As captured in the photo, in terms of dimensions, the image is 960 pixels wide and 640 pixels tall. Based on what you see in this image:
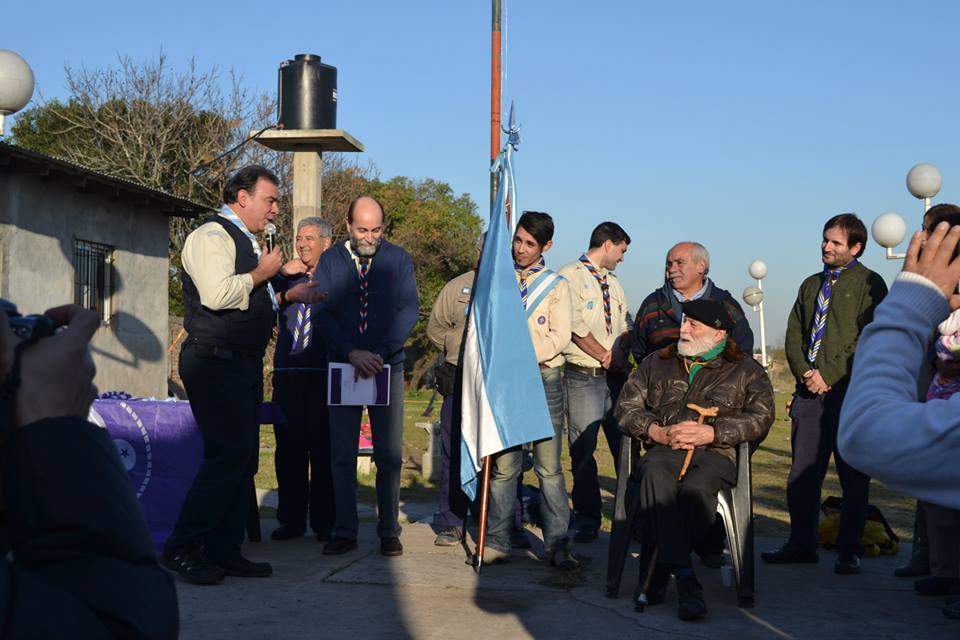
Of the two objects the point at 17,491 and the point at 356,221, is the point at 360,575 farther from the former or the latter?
the point at 17,491

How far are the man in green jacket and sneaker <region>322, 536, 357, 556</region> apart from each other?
2.62 metres

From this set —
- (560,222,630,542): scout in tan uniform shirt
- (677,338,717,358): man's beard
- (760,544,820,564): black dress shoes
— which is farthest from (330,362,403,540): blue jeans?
(760,544,820,564): black dress shoes

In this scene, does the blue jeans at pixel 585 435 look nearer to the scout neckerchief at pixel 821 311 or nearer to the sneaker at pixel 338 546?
the scout neckerchief at pixel 821 311

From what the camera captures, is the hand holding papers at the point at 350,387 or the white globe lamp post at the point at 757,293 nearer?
the hand holding papers at the point at 350,387

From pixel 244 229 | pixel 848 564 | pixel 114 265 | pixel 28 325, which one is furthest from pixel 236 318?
pixel 114 265

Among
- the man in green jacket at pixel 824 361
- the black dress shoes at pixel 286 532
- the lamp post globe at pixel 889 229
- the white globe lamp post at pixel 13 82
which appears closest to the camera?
the man in green jacket at pixel 824 361

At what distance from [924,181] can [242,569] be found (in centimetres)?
1444

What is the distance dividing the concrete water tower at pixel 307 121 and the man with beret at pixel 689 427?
7.04 metres

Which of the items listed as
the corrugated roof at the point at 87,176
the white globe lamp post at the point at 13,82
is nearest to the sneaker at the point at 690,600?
the corrugated roof at the point at 87,176

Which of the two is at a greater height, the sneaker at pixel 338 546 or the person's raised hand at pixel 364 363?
the person's raised hand at pixel 364 363

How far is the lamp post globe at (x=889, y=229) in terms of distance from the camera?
2050 cm

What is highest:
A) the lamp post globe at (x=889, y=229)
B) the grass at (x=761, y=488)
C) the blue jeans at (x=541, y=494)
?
the lamp post globe at (x=889, y=229)

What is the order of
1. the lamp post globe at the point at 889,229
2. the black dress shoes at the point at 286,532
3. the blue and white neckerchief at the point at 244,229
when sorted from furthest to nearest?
the lamp post globe at the point at 889,229, the black dress shoes at the point at 286,532, the blue and white neckerchief at the point at 244,229

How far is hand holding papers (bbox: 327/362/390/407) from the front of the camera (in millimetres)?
6828
